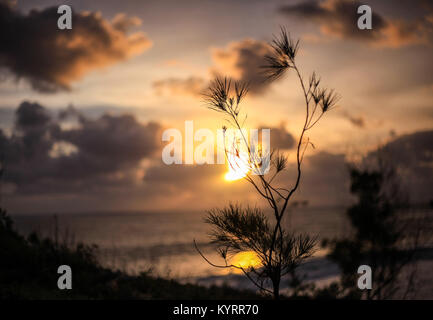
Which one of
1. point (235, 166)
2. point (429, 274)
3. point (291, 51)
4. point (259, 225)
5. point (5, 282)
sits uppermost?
point (291, 51)

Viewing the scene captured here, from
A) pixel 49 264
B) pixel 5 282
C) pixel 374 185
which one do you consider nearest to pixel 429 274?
pixel 374 185

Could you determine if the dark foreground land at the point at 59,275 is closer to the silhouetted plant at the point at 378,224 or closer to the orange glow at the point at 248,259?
the silhouetted plant at the point at 378,224

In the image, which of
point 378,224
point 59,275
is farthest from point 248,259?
point 59,275

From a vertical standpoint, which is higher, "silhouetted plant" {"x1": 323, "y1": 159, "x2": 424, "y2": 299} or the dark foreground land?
"silhouetted plant" {"x1": 323, "y1": 159, "x2": 424, "y2": 299}

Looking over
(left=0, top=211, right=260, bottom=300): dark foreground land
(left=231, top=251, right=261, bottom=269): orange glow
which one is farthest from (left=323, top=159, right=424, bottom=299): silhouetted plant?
(left=231, top=251, right=261, bottom=269): orange glow

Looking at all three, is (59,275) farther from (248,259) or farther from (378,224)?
(378,224)

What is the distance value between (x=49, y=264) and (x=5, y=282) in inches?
48.7

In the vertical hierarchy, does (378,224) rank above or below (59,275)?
above

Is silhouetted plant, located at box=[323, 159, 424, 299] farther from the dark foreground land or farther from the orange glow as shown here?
the orange glow

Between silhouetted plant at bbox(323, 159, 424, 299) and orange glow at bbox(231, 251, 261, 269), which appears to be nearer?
orange glow at bbox(231, 251, 261, 269)

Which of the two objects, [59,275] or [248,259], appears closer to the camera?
[248,259]
